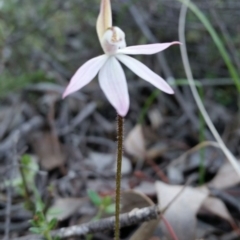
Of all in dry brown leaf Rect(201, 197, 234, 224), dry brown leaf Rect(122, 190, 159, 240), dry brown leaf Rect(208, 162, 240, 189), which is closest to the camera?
dry brown leaf Rect(122, 190, 159, 240)

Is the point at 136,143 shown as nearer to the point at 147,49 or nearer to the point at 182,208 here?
the point at 182,208

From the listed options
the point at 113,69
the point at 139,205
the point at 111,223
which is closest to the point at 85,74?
the point at 113,69

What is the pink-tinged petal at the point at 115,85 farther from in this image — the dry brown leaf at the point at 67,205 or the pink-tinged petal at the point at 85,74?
the dry brown leaf at the point at 67,205

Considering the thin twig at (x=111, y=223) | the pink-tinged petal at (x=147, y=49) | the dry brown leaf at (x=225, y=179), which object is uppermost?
the pink-tinged petal at (x=147, y=49)

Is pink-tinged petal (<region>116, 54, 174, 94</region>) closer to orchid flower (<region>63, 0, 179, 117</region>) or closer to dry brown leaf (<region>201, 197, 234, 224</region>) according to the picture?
orchid flower (<region>63, 0, 179, 117</region>)

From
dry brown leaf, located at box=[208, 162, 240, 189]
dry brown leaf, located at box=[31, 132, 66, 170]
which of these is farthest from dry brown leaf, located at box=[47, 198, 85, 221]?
dry brown leaf, located at box=[208, 162, 240, 189]

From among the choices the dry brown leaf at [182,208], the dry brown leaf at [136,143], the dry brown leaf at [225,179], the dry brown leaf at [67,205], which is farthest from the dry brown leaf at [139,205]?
the dry brown leaf at [136,143]
